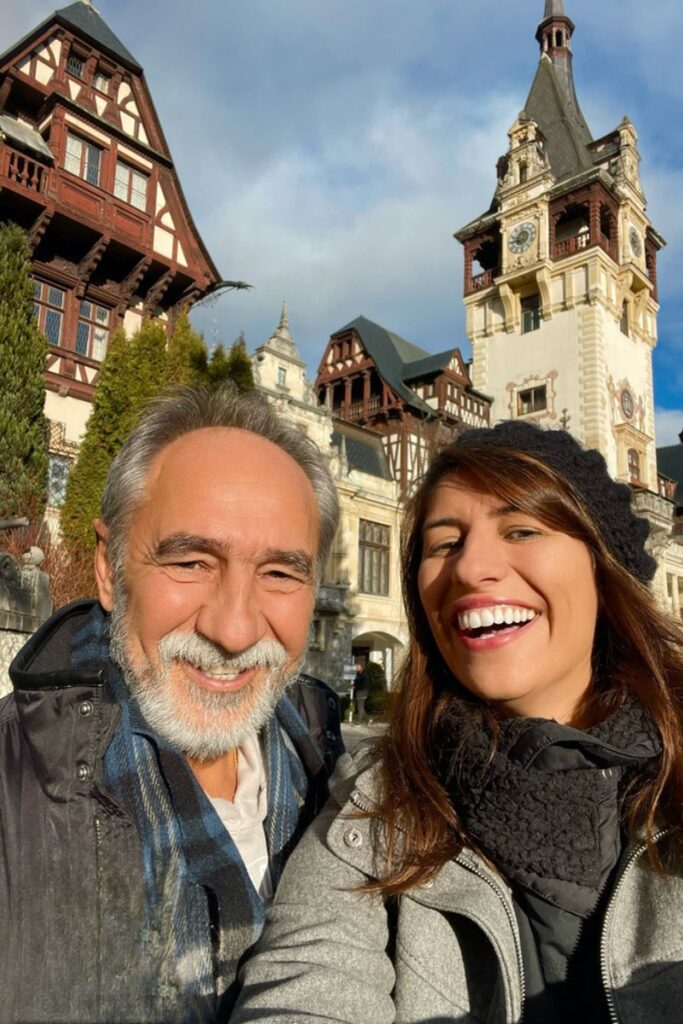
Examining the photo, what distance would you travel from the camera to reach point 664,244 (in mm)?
36156

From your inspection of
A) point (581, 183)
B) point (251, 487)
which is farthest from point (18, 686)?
point (581, 183)

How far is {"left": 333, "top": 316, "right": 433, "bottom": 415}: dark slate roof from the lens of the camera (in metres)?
27.2

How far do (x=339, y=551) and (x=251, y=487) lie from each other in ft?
67.6

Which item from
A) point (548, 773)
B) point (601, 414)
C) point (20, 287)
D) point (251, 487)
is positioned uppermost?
point (601, 414)

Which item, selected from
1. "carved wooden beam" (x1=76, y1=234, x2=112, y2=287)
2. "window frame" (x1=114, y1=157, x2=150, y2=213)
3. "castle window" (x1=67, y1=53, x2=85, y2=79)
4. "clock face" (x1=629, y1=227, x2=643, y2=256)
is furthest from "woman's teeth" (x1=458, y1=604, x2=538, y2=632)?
"clock face" (x1=629, y1=227, x2=643, y2=256)

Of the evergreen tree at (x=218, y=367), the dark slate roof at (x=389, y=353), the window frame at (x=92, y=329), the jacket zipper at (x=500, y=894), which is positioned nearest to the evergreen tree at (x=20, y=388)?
the window frame at (x=92, y=329)

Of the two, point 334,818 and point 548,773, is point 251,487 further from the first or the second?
point 548,773

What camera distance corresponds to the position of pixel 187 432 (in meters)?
2.34

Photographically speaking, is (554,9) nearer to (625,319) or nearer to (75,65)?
(625,319)

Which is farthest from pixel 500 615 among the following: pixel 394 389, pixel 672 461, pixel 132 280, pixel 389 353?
pixel 672 461

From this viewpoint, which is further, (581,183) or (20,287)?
(581,183)

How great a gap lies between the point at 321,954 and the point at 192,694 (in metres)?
Answer: 0.77

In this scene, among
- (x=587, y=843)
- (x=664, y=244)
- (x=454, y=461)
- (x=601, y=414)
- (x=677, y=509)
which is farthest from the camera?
(x=677, y=509)

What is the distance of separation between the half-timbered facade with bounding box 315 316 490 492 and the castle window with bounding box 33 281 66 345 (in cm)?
1112
